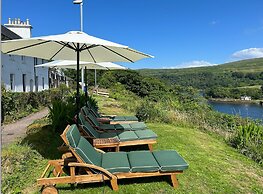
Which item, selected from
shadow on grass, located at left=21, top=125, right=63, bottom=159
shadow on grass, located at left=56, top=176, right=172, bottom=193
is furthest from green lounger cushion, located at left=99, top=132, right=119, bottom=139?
shadow on grass, located at left=56, top=176, right=172, bottom=193

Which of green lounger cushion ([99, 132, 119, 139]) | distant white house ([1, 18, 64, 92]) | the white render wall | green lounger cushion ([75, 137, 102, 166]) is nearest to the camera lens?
green lounger cushion ([75, 137, 102, 166])

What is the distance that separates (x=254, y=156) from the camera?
20.0ft

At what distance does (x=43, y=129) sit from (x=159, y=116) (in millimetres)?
4762

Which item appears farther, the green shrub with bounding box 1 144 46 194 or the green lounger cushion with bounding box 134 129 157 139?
the green lounger cushion with bounding box 134 129 157 139

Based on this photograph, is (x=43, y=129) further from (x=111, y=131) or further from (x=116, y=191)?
(x=116, y=191)

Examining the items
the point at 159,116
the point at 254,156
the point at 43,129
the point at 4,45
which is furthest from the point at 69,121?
the point at 254,156

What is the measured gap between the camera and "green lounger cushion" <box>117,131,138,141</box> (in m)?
5.41

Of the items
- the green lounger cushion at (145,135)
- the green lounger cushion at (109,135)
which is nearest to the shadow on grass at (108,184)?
the green lounger cushion at (145,135)

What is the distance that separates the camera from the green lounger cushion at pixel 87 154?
3715 millimetres

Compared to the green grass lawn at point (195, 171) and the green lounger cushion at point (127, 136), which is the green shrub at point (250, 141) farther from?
the green lounger cushion at point (127, 136)

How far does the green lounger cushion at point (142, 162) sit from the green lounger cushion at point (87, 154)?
0.55m

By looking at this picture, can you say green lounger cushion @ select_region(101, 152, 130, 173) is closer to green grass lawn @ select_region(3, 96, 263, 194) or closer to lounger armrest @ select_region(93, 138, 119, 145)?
green grass lawn @ select_region(3, 96, 263, 194)

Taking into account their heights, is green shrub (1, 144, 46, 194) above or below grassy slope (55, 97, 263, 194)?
above

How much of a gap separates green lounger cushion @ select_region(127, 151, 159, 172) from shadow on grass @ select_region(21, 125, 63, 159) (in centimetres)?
218
